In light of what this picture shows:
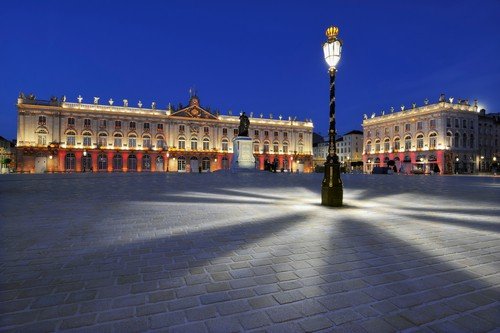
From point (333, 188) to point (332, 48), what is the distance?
13.8 ft

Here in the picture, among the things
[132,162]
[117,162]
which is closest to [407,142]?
[132,162]

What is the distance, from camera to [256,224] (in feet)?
19.7

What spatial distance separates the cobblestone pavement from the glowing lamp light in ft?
16.7

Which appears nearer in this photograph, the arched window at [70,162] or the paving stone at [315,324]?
the paving stone at [315,324]

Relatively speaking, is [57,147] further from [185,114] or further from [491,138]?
[491,138]

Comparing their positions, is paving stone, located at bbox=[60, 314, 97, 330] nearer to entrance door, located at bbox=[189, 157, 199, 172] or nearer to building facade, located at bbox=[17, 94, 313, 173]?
building facade, located at bbox=[17, 94, 313, 173]

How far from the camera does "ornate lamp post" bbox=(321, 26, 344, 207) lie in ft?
27.9

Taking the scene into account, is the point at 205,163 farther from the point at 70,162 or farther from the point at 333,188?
the point at 333,188

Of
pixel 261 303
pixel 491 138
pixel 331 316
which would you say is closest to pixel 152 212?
pixel 261 303

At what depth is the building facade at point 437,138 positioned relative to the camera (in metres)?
62.8

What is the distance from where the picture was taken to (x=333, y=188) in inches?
335

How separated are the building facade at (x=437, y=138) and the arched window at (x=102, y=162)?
209 feet

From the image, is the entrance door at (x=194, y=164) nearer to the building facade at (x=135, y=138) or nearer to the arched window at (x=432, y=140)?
the building facade at (x=135, y=138)

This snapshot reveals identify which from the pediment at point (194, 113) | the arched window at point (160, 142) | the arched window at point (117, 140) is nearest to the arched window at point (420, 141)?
the pediment at point (194, 113)
